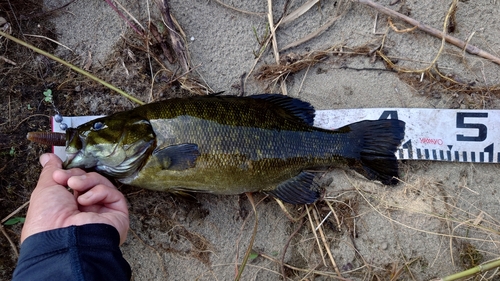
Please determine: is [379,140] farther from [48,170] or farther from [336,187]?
[48,170]

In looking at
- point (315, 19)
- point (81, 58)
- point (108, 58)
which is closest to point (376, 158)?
point (315, 19)

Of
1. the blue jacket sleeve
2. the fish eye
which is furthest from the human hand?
the fish eye

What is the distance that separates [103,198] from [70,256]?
0.55 metres

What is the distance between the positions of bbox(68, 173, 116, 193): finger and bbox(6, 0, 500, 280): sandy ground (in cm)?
48

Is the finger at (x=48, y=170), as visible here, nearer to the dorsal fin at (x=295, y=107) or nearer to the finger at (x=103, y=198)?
the finger at (x=103, y=198)

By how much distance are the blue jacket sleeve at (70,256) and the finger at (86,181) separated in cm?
34

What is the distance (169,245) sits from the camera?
10.3ft

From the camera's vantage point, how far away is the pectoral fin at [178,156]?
266 centimetres

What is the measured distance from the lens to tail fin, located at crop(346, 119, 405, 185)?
291 centimetres

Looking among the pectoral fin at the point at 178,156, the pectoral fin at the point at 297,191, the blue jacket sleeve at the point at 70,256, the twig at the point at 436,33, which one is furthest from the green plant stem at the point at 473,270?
the blue jacket sleeve at the point at 70,256

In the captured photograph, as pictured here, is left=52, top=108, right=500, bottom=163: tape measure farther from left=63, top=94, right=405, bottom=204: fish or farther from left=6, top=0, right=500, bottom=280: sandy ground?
left=63, top=94, right=405, bottom=204: fish

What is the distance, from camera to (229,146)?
108 inches

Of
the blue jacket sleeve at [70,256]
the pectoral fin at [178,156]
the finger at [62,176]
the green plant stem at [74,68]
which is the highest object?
the green plant stem at [74,68]

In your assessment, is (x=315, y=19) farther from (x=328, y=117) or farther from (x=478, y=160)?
(x=478, y=160)
